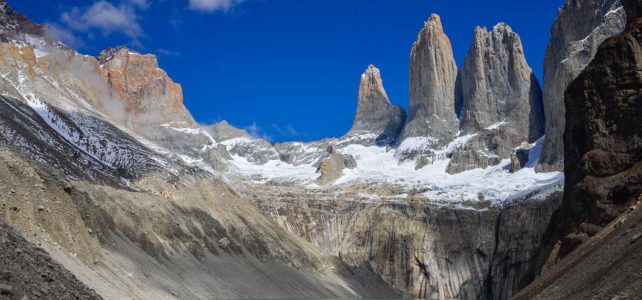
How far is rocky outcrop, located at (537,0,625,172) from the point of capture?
15650 cm

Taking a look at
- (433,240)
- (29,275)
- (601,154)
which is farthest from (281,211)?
(29,275)

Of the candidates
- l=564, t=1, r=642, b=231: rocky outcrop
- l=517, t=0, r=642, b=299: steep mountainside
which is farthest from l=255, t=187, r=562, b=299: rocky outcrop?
l=564, t=1, r=642, b=231: rocky outcrop

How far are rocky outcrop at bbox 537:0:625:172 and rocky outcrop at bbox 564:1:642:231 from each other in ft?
297

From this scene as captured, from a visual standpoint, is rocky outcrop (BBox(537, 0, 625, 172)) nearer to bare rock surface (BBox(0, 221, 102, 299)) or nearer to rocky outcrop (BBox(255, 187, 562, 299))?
rocky outcrop (BBox(255, 187, 562, 299))

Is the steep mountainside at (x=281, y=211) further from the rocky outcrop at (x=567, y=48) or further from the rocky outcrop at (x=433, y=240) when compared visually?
the rocky outcrop at (x=567, y=48)

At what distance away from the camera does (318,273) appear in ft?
409

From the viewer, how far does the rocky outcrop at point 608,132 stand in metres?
58.8

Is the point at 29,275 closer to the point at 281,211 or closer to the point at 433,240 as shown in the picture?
the point at 433,240

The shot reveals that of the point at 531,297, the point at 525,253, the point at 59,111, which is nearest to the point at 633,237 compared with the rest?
the point at 531,297

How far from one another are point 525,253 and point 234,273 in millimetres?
71793

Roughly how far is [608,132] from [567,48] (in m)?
114

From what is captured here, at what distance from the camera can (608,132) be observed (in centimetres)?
6444

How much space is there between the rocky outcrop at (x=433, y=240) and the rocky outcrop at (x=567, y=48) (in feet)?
90.4

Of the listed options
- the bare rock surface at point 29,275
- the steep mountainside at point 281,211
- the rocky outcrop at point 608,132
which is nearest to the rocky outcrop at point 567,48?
the steep mountainside at point 281,211
